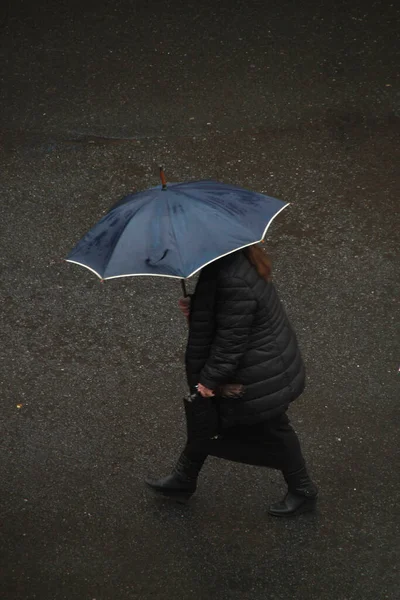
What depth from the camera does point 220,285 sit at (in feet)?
15.3

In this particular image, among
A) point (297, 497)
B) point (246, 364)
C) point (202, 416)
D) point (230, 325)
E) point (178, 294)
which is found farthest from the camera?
point (178, 294)

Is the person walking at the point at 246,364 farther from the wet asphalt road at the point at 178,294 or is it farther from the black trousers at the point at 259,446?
the wet asphalt road at the point at 178,294

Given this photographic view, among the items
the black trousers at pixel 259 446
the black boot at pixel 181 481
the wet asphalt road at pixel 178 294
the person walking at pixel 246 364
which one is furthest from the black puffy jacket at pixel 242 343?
the wet asphalt road at pixel 178 294

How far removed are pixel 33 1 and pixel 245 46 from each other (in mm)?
2267

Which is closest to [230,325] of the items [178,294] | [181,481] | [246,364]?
[246,364]

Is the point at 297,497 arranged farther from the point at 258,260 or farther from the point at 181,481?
the point at 258,260

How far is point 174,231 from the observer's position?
454cm

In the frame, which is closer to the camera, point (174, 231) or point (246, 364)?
point (174, 231)

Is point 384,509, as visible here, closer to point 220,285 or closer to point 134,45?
point 220,285

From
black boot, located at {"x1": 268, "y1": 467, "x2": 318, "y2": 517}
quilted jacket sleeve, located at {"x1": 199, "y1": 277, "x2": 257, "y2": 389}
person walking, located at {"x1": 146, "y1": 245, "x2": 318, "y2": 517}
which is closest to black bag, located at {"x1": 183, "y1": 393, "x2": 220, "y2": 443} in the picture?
Answer: person walking, located at {"x1": 146, "y1": 245, "x2": 318, "y2": 517}

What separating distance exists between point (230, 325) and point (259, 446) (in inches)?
34.2

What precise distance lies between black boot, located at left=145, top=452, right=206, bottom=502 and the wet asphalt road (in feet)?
0.29

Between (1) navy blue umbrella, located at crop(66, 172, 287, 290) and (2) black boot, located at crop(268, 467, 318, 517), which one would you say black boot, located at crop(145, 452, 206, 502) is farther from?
(1) navy blue umbrella, located at crop(66, 172, 287, 290)

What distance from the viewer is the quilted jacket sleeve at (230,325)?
467 cm
